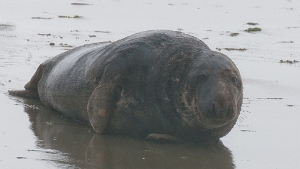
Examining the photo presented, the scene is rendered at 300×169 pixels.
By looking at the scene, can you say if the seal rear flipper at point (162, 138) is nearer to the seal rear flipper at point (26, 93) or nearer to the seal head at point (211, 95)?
the seal head at point (211, 95)

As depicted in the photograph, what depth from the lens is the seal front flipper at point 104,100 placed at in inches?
262

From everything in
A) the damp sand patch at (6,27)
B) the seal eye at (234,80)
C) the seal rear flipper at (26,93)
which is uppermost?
the seal eye at (234,80)

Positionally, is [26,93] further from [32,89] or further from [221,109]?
[221,109]

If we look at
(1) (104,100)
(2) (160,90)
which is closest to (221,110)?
(2) (160,90)

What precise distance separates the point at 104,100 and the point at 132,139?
44 centimetres

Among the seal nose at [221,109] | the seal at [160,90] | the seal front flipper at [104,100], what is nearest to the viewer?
the seal nose at [221,109]

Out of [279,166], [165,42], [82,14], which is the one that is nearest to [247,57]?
[165,42]

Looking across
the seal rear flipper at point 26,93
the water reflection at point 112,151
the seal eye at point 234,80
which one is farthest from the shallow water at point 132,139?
the seal eye at point 234,80

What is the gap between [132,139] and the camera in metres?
6.61

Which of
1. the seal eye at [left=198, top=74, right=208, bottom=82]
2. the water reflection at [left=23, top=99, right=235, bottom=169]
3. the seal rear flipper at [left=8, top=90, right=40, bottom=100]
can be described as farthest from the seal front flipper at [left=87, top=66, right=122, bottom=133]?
the seal rear flipper at [left=8, top=90, right=40, bottom=100]

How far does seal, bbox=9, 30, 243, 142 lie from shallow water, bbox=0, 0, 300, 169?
17cm

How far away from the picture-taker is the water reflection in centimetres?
569

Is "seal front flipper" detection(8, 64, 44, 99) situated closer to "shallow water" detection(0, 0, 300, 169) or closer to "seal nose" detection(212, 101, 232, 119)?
"shallow water" detection(0, 0, 300, 169)

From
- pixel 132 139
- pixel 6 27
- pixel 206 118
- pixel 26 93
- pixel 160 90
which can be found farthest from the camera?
pixel 6 27
